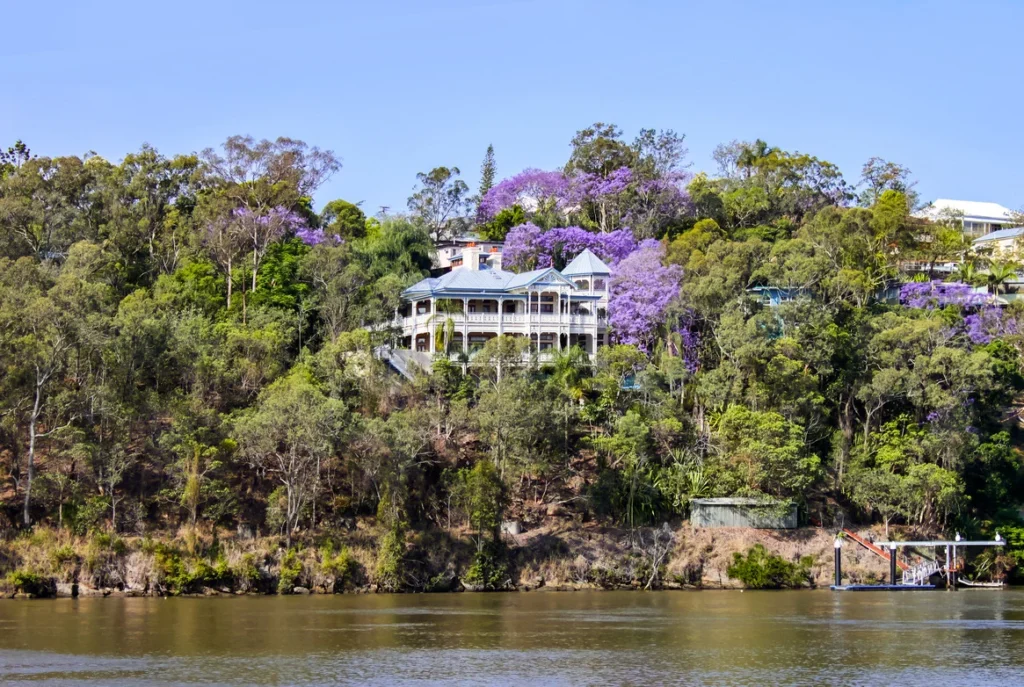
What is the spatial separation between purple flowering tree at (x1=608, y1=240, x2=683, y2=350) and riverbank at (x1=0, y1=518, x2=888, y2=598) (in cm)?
1495

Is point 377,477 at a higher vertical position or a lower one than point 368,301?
lower

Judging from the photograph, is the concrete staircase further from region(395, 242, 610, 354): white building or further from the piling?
the piling

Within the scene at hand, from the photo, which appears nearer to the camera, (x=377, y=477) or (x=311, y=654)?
(x=311, y=654)

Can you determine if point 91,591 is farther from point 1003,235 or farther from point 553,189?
point 1003,235

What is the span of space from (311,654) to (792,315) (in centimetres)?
4120

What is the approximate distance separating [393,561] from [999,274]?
4869 cm

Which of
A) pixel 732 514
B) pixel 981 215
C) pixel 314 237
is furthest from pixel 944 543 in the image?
pixel 981 215

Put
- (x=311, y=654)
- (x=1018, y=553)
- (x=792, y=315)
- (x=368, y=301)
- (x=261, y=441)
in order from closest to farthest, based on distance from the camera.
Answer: (x=311, y=654) → (x=261, y=441) → (x=1018, y=553) → (x=792, y=315) → (x=368, y=301)

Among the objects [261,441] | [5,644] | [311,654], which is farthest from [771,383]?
[5,644]

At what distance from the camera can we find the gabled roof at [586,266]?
84.6m

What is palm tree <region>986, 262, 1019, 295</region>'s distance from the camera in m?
91.2

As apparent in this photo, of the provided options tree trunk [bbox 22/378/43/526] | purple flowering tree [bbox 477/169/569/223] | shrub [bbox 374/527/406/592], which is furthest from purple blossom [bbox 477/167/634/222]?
tree trunk [bbox 22/378/43/526]

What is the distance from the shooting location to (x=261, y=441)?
62625 millimetres

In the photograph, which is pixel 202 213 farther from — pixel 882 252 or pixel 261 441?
pixel 882 252
